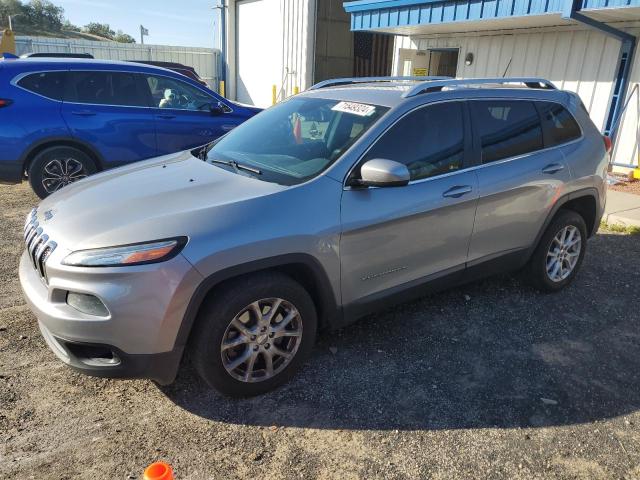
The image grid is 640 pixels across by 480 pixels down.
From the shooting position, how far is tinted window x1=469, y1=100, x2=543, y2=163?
12.2 ft

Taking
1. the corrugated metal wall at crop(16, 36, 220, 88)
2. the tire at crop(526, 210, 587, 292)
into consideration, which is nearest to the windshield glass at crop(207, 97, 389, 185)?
the tire at crop(526, 210, 587, 292)

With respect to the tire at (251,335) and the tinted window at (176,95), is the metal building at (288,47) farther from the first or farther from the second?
the tire at (251,335)

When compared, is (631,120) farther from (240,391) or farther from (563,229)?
(240,391)

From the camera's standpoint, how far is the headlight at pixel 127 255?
2471 millimetres

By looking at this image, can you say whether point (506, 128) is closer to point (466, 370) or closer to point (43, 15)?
point (466, 370)

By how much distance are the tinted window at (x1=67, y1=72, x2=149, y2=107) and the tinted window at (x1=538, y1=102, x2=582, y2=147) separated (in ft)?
16.8

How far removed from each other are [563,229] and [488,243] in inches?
37.7

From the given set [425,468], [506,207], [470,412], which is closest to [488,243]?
[506,207]

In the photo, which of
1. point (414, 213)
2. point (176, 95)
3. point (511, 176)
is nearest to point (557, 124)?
point (511, 176)

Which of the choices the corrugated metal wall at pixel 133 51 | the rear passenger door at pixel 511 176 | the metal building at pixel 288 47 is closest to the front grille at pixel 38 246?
the rear passenger door at pixel 511 176

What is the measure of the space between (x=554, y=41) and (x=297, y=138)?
7.58 meters

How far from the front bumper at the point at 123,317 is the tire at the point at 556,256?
3.01 meters

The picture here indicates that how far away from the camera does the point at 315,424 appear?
9.22ft

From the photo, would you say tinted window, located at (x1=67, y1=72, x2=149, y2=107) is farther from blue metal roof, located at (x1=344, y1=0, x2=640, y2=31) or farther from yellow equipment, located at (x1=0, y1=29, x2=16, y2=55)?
yellow equipment, located at (x1=0, y1=29, x2=16, y2=55)
